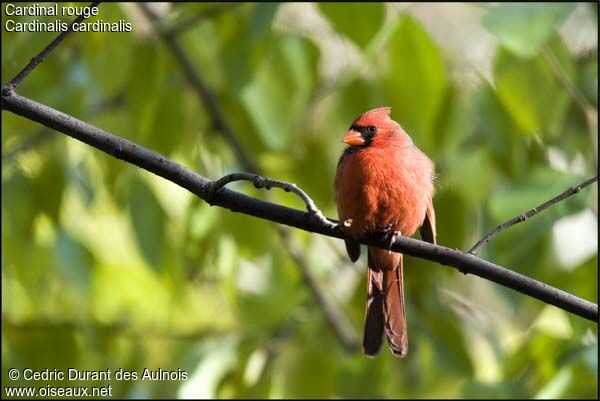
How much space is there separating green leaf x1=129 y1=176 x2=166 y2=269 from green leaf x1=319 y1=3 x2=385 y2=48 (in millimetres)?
1110

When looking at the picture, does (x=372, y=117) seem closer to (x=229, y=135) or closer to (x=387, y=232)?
(x=387, y=232)

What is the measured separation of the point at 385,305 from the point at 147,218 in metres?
1.12

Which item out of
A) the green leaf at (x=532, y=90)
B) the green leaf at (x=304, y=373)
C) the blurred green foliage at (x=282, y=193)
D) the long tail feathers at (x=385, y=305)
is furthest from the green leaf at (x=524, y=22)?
the green leaf at (x=304, y=373)

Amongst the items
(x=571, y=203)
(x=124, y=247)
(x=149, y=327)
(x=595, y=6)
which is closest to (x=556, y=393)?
(x=571, y=203)

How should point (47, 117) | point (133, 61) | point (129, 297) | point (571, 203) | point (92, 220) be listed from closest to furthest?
point (47, 117) → point (571, 203) → point (133, 61) → point (129, 297) → point (92, 220)

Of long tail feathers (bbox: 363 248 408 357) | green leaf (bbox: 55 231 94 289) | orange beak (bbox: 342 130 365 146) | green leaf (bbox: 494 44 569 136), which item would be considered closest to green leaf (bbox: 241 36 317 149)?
orange beak (bbox: 342 130 365 146)

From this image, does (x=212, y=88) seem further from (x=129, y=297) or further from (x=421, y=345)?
(x=421, y=345)

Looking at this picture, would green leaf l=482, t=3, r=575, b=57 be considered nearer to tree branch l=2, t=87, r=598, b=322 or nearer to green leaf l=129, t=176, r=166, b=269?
tree branch l=2, t=87, r=598, b=322

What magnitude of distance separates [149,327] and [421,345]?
1.29m

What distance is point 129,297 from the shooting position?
16.2 ft

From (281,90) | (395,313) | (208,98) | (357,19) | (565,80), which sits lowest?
(395,313)

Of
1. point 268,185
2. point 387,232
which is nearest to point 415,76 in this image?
point 387,232

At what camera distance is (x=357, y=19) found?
338 cm

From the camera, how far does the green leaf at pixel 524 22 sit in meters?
3.11
